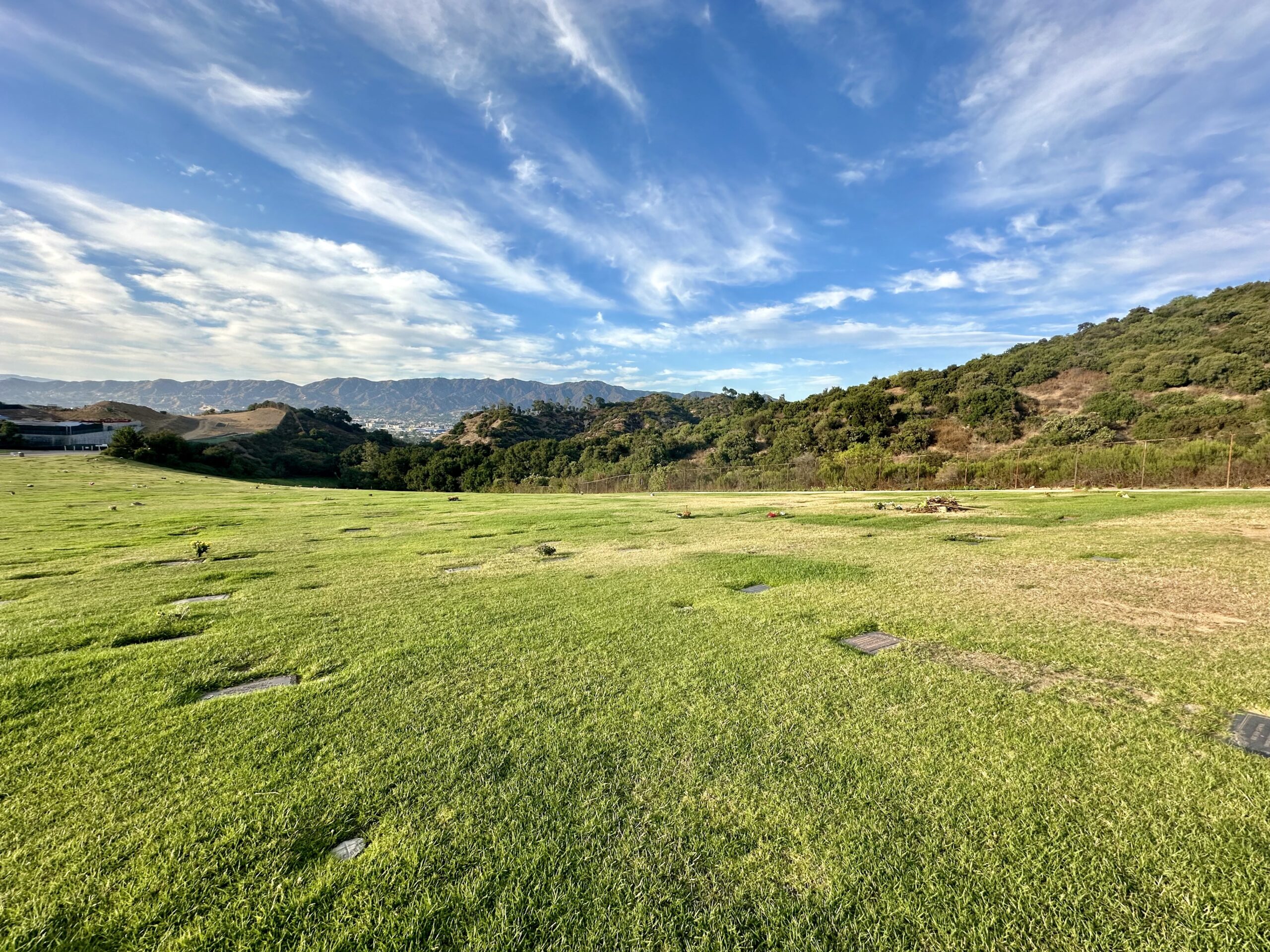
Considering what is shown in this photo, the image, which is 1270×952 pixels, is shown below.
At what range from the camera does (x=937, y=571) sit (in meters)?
5.56

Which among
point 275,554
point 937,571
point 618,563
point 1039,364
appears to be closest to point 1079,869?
point 937,571

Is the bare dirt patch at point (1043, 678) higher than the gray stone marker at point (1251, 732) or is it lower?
lower

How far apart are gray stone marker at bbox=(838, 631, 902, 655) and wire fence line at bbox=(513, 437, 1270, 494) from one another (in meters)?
20.9

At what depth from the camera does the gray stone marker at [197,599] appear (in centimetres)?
461

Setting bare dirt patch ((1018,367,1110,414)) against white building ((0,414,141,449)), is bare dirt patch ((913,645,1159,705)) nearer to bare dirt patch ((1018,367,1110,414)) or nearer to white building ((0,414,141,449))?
bare dirt patch ((1018,367,1110,414))

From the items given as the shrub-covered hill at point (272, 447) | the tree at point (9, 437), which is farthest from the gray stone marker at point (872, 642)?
the tree at point (9, 437)

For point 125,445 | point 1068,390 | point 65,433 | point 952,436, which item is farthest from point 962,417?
point 65,433

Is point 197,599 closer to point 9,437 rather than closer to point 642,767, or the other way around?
point 642,767

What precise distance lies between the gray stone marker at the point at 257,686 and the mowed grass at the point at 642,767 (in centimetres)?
9

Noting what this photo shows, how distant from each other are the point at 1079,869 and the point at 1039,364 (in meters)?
56.6

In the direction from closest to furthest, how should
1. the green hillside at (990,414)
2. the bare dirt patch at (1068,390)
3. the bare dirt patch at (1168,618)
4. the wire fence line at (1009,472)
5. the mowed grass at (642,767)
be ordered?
the mowed grass at (642,767)
the bare dirt patch at (1168,618)
the wire fence line at (1009,472)
the green hillside at (990,414)
the bare dirt patch at (1068,390)

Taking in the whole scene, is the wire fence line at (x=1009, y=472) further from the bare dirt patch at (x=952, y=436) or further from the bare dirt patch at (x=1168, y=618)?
the bare dirt patch at (x=1168, y=618)

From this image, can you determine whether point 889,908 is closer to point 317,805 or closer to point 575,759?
point 575,759

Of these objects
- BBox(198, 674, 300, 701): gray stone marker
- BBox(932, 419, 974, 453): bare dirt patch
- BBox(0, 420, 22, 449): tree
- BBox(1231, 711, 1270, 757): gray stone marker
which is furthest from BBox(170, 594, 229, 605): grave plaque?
BBox(0, 420, 22, 449): tree
